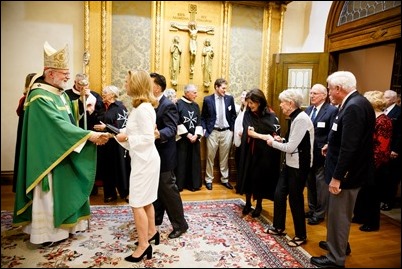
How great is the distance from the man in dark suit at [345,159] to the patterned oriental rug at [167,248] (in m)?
0.31

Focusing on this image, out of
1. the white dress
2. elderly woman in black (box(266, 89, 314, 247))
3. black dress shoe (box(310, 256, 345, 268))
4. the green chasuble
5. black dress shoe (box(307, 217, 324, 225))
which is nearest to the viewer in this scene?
the white dress

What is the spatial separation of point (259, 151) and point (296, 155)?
614 millimetres

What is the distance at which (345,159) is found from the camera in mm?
2133

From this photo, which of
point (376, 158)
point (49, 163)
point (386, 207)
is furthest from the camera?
point (386, 207)

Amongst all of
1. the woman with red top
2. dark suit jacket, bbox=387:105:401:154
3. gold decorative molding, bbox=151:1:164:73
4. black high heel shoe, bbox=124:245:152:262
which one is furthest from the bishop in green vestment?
dark suit jacket, bbox=387:105:401:154

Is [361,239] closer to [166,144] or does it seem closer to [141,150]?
[166,144]

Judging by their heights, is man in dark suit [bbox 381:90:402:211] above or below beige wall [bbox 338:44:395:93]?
below

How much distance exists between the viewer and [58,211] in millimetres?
2529

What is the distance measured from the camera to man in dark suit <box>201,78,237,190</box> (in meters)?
4.59

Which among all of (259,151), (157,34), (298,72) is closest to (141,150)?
(259,151)

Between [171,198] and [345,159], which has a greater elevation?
[345,159]

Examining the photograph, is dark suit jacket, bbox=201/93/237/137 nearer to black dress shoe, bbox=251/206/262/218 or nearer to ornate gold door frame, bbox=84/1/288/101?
ornate gold door frame, bbox=84/1/288/101

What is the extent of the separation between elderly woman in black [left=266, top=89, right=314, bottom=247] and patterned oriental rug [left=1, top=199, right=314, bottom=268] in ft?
0.97

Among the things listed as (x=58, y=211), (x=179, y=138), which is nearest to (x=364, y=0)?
(x=179, y=138)
